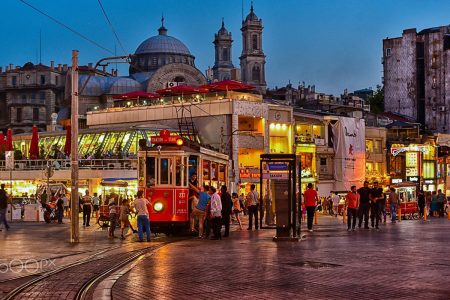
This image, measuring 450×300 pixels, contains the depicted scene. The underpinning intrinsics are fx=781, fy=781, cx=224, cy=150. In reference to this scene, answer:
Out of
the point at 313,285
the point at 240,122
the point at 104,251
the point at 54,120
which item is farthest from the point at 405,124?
the point at 313,285

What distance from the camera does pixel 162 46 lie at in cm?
10238

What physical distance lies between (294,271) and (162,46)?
91085 millimetres

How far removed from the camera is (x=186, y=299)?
10203 mm

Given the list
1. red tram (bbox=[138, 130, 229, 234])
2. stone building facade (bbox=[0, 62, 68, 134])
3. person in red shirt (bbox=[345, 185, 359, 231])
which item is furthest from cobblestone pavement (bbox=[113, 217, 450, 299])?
stone building facade (bbox=[0, 62, 68, 134])

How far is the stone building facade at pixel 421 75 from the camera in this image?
3317 inches

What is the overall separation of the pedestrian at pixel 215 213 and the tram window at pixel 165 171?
1440mm

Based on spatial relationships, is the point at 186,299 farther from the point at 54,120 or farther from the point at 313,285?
the point at 54,120

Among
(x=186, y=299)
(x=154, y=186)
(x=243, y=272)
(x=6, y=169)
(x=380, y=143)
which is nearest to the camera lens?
(x=186, y=299)

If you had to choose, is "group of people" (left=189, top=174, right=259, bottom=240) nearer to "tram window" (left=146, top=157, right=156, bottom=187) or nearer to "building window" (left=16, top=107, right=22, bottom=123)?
"tram window" (left=146, top=157, right=156, bottom=187)

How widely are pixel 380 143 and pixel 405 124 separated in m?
6.04

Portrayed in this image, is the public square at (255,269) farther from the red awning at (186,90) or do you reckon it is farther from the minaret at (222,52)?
the minaret at (222,52)

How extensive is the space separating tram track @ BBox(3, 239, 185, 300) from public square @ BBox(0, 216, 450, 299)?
19 mm

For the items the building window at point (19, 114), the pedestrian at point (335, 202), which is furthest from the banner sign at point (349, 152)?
the building window at point (19, 114)

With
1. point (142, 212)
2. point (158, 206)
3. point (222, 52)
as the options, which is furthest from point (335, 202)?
point (222, 52)
